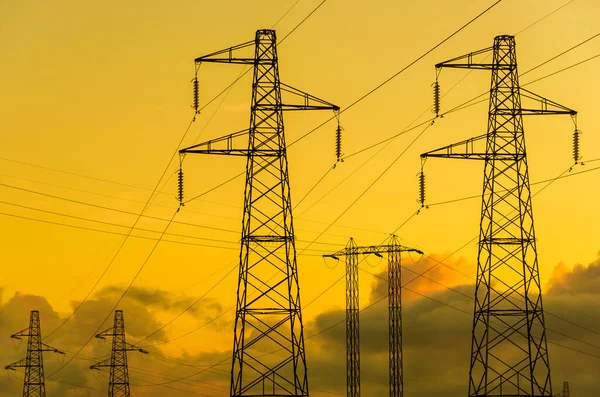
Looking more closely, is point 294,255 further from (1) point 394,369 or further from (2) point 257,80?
(1) point 394,369

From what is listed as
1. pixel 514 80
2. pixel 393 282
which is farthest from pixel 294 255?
pixel 393 282

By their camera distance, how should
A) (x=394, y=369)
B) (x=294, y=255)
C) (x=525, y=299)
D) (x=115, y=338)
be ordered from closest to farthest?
(x=294, y=255)
(x=525, y=299)
(x=394, y=369)
(x=115, y=338)

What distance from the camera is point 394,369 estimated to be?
334 ft

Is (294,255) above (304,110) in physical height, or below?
below

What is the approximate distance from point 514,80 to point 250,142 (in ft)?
53.4

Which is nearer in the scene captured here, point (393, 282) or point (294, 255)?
point (294, 255)

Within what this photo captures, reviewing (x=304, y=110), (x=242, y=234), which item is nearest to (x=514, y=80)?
(x=304, y=110)

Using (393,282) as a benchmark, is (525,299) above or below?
below

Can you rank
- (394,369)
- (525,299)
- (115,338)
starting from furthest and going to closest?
(115,338) < (394,369) < (525,299)

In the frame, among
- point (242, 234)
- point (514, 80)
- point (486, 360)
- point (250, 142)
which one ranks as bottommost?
point (486, 360)

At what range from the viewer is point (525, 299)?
234 ft

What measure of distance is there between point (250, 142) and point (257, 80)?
131 inches

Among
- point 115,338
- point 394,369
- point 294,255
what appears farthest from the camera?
point 115,338

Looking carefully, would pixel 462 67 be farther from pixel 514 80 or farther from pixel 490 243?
pixel 490 243
